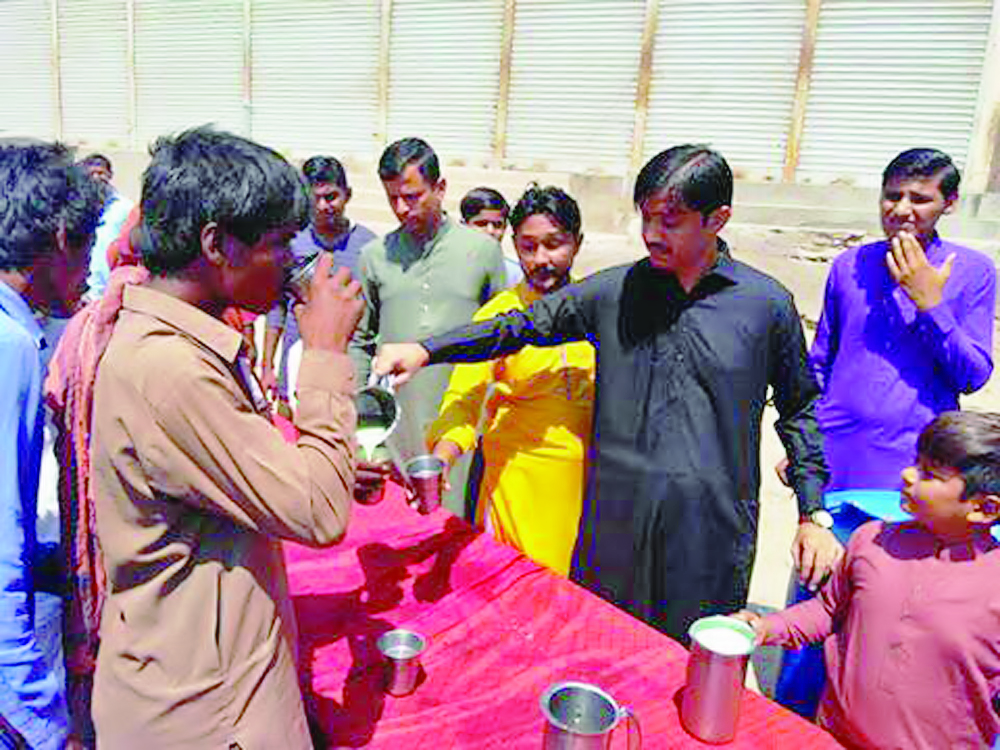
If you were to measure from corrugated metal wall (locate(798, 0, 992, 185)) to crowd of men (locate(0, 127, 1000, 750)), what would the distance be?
6.23 metres

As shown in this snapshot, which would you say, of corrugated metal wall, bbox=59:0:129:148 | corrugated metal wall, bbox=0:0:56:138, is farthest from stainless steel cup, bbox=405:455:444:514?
corrugated metal wall, bbox=0:0:56:138

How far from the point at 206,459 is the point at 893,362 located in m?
2.42

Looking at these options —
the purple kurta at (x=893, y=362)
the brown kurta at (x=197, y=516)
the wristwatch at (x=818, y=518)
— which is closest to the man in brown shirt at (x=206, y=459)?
the brown kurta at (x=197, y=516)

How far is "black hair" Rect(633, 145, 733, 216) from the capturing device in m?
2.04

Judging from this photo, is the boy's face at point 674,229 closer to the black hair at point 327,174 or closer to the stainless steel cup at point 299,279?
the stainless steel cup at point 299,279

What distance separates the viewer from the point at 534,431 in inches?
105

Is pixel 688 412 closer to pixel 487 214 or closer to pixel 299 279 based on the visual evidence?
pixel 299 279

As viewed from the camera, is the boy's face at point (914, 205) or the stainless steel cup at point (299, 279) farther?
the boy's face at point (914, 205)

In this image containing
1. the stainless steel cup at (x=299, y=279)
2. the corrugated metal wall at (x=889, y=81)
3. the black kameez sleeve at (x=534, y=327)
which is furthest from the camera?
the corrugated metal wall at (x=889, y=81)

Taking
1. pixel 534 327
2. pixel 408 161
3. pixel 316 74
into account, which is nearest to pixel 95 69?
pixel 316 74

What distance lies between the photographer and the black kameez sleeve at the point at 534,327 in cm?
233

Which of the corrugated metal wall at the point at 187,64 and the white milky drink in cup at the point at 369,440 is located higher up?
the corrugated metal wall at the point at 187,64

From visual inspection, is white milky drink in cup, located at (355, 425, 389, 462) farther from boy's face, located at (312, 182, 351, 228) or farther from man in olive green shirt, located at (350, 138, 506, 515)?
boy's face, located at (312, 182, 351, 228)

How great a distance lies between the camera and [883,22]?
816 centimetres
